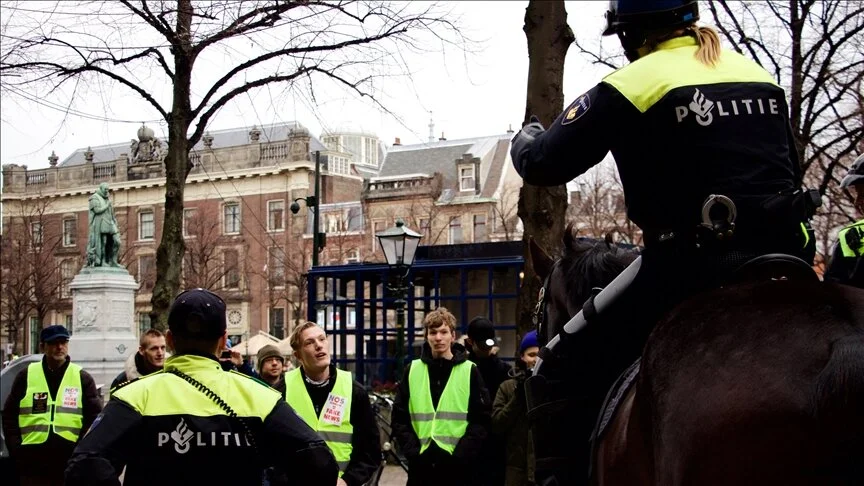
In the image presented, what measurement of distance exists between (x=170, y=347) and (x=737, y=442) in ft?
8.61

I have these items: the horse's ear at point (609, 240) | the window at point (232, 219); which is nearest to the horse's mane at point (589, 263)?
the horse's ear at point (609, 240)

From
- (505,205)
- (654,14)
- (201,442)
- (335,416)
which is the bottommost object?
(335,416)

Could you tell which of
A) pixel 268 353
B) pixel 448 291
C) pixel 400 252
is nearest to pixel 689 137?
pixel 268 353

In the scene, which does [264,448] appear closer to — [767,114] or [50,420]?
[767,114]

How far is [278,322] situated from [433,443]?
63230 mm

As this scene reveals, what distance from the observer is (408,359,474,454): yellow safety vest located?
8.69 meters

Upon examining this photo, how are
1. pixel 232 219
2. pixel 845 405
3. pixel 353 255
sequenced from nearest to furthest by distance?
pixel 845 405 → pixel 353 255 → pixel 232 219

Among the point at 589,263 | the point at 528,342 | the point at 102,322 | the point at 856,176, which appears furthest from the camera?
the point at 102,322

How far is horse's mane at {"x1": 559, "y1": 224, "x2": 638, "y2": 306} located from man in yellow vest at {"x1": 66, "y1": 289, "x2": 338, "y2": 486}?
4.28 feet

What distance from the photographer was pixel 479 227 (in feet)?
219

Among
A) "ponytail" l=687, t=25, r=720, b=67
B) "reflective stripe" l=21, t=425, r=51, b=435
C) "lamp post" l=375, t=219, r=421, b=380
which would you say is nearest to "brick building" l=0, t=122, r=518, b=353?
"lamp post" l=375, t=219, r=421, b=380

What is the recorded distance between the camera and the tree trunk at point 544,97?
10.1 m

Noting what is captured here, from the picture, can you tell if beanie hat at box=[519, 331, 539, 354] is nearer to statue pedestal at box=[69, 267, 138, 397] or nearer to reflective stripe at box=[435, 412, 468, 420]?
reflective stripe at box=[435, 412, 468, 420]

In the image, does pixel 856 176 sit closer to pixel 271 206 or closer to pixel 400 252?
pixel 400 252
